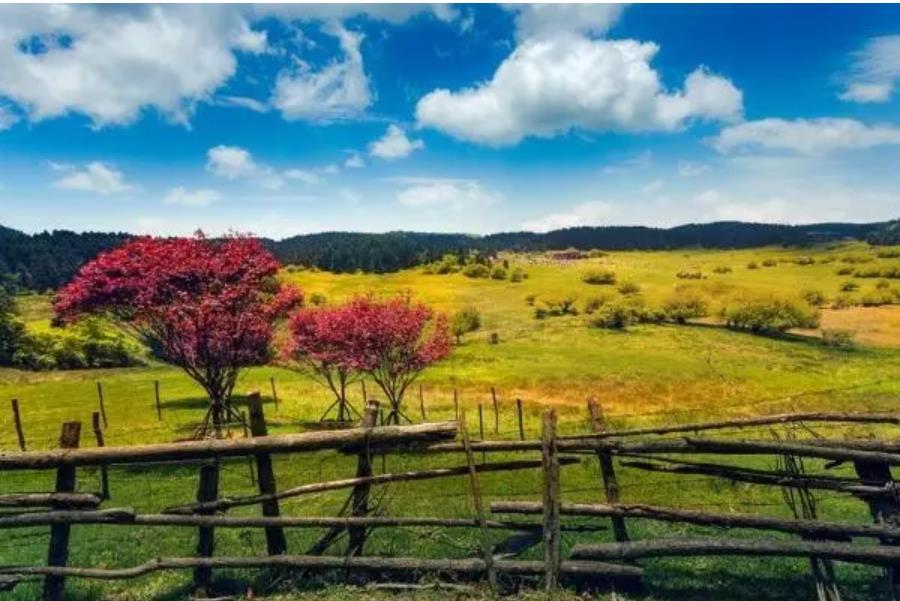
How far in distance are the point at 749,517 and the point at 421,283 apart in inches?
4563

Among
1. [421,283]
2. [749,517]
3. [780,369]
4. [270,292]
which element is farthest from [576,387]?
[421,283]

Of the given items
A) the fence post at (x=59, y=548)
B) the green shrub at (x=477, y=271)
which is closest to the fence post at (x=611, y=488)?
the fence post at (x=59, y=548)

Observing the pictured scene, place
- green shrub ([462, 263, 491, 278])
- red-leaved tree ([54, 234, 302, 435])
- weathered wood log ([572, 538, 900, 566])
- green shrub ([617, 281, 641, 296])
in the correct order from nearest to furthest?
weathered wood log ([572, 538, 900, 566]) < red-leaved tree ([54, 234, 302, 435]) < green shrub ([617, 281, 641, 296]) < green shrub ([462, 263, 491, 278])

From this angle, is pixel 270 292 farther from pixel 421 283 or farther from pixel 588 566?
pixel 421 283

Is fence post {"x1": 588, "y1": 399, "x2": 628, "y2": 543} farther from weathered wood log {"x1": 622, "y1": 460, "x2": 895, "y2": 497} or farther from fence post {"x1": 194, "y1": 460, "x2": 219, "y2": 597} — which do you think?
fence post {"x1": 194, "y1": 460, "x2": 219, "y2": 597}

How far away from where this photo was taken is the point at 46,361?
61531mm

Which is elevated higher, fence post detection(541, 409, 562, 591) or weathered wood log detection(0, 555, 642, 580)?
fence post detection(541, 409, 562, 591)

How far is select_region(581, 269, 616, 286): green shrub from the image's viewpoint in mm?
121500

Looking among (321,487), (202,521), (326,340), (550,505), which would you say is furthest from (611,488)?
(326,340)

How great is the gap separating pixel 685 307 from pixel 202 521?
78.3m

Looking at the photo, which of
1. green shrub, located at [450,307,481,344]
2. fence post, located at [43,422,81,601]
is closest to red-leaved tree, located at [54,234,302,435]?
fence post, located at [43,422,81,601]

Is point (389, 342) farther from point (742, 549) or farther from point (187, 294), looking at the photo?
point (742, 549)

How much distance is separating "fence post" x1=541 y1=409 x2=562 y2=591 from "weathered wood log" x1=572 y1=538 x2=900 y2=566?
1.15 feet

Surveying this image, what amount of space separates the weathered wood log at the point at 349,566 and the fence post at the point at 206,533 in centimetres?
16
